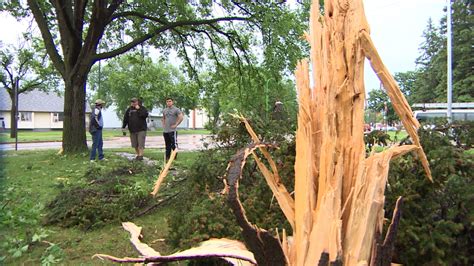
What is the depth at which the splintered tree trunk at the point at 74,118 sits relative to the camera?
11.0 meters

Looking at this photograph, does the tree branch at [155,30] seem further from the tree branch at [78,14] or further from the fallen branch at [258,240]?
the fallen branch at [258,240]

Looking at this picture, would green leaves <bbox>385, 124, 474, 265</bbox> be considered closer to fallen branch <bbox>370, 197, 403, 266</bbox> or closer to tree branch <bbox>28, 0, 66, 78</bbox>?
fallen branch <bbox>370, 197, 403, 266</bbox>

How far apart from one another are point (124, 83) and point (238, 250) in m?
45.0

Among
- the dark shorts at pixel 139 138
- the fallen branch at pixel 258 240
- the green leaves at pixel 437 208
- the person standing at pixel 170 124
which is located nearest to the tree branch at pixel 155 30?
the dark shorts at pixel 139 138

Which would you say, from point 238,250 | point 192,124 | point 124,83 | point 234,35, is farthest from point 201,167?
point 192,124

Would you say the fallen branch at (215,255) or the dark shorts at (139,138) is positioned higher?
the dark shorts at (139,138)

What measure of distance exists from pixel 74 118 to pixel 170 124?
3670mm

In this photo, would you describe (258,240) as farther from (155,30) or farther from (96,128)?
(155,30)

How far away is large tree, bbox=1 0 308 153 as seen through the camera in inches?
440

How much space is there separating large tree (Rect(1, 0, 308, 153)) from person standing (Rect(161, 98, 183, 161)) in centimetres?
338

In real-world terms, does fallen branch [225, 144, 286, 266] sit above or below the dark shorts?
below

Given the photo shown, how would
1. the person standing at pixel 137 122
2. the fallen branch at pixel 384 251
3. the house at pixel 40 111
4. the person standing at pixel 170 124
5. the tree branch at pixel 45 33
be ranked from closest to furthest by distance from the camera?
the fallen branch at pixel 384 251 → the person standing at pixel 170 124 → the person standing at pixel 137 122 → the tree branch at pixel 45 33 → the house at pixel 40 111

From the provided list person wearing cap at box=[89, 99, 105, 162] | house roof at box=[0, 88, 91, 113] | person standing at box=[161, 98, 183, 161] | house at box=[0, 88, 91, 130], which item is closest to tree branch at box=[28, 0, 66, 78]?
person wearing cap at box=[89, 99, 105, 162]

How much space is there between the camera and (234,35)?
1371 cm
